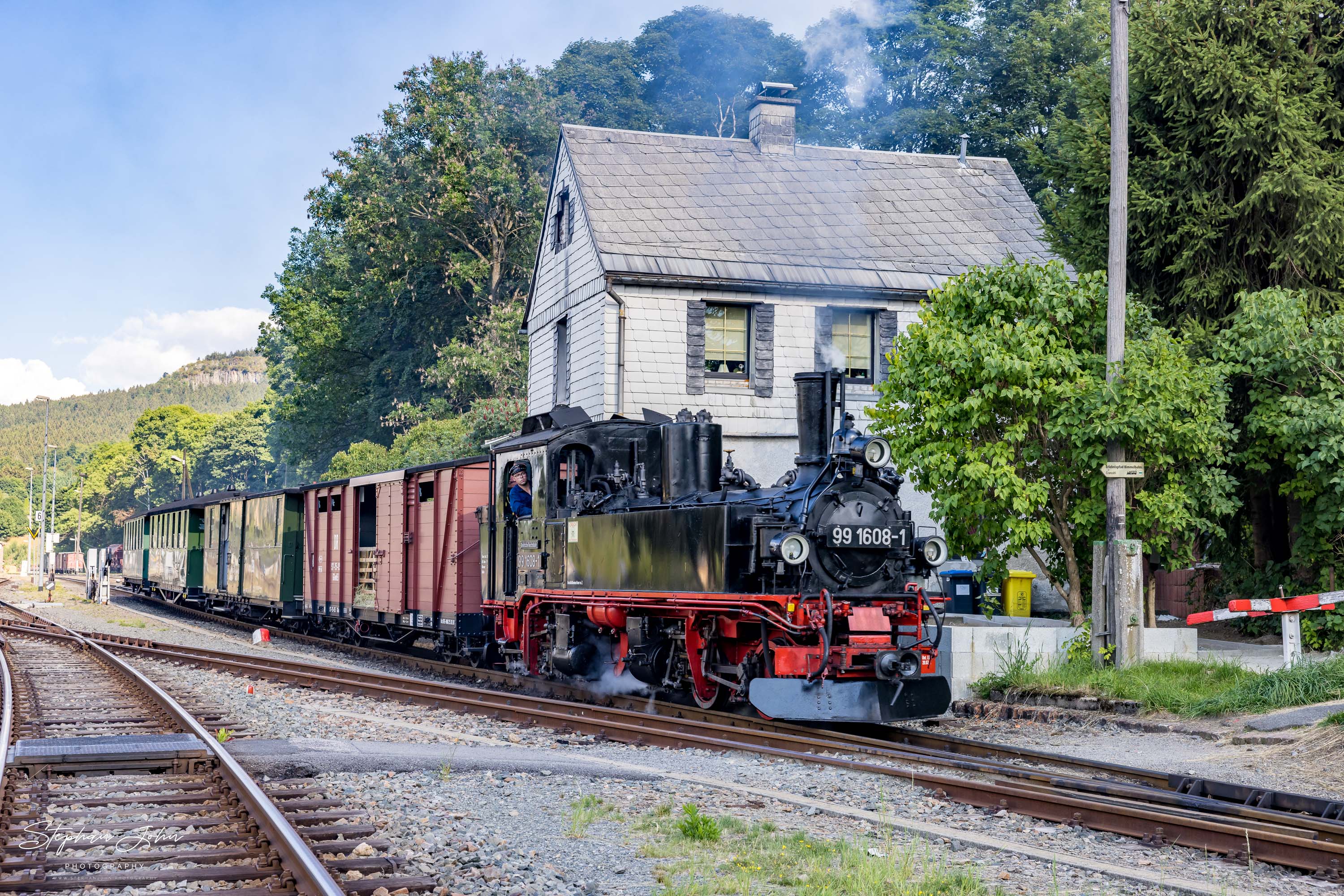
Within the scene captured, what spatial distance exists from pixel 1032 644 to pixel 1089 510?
5.15 ft

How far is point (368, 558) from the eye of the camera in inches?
757

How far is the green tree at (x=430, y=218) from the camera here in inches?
1519

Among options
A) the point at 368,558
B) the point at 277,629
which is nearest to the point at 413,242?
the point at 277,629

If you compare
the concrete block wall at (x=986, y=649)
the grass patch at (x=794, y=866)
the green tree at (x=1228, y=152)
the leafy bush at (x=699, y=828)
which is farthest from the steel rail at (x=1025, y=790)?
the green tree at (x=1228, y=152)

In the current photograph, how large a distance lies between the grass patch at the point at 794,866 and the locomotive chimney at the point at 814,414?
453 centimetres

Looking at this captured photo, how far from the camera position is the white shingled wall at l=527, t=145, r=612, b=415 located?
19906 millimetres

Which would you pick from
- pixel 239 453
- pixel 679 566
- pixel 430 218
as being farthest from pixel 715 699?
pixel 239 453

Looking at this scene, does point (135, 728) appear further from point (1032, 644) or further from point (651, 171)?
point (651, 171)

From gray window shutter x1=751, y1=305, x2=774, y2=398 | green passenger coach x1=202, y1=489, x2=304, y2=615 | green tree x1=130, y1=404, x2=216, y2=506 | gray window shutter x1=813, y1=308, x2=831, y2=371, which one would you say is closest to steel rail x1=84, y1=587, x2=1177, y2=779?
green passenger coach x1=202, y1=489, x2=304, y2=615

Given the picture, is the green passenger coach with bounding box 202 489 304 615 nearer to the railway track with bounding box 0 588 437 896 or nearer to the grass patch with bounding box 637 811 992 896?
the railway track with bounding box 0 588 437 896

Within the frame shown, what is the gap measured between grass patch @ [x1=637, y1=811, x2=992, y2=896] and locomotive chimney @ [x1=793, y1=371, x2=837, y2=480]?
4.53m

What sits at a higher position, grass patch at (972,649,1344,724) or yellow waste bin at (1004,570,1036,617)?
yellow waste bin at (1004,570,1036,617)

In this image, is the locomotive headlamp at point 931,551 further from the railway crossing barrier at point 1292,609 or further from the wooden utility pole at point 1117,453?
the railway crossing barrier at point 1292,609

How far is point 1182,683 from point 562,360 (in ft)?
44.0
